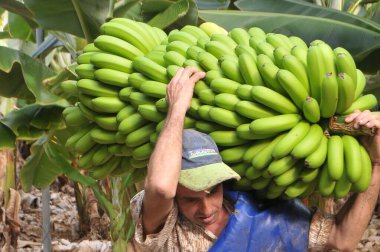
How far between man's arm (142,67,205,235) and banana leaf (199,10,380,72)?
1.29 m

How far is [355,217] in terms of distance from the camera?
1959mm

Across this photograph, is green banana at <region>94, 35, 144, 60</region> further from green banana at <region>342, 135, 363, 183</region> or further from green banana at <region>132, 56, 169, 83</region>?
green banana at <region>342, 135, 363, 183</region>

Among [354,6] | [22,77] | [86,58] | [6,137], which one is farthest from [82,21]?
[354,6]

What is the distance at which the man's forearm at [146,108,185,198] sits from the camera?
1.71 meters

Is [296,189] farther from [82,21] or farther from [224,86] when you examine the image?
[82,21]

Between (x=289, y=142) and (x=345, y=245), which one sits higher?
(x=289, y=142)

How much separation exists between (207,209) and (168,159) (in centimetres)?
21

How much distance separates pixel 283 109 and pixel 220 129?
7.8 inches

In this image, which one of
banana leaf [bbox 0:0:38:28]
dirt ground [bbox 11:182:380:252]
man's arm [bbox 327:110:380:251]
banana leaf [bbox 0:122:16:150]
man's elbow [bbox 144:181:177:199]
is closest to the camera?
man's elbow [bbox 144:181:177:199]

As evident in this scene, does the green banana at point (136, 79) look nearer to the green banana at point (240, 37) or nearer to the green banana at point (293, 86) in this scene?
the green banana at point (240, 37)

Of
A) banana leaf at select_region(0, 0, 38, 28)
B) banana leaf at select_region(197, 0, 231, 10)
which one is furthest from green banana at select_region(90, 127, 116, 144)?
banana leaf at select_region(197, 0, 231, 10)

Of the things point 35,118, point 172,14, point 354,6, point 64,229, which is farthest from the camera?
point 64,229

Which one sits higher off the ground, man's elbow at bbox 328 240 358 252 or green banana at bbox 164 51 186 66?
green banana at bbox 164 51 186 66

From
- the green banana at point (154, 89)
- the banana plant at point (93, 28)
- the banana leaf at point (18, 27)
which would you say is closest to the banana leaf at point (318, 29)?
the banana plant at point (93, 28)
